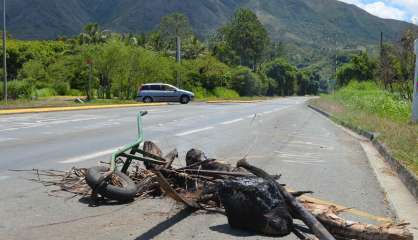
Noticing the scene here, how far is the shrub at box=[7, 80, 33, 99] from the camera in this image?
40250mm

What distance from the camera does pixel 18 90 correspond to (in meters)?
40.6

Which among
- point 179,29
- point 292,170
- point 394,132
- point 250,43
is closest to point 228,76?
point 179,29

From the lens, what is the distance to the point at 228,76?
292 feet

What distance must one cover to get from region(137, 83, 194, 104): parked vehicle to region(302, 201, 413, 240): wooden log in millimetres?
41508

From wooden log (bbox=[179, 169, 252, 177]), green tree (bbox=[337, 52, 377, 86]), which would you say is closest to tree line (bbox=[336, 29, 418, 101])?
wooden log (bbox=[179, 169, 252, 177])

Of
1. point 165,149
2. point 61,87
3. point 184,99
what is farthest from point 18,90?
point 165,149

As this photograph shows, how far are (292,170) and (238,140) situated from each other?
208 inches

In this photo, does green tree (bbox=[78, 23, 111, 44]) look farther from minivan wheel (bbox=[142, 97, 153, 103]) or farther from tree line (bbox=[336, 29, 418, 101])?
tree line (bbox=[336, 29, 418, 101])

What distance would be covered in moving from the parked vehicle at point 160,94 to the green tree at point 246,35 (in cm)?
7106

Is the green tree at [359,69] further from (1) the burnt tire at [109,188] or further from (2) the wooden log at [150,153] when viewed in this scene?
(1) the burnt tire at [109,188]

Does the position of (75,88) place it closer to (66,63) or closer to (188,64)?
(66,63)

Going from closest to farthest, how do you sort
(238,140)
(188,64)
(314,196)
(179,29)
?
(314,196) → (238,140) → (188,64) → (179,29)

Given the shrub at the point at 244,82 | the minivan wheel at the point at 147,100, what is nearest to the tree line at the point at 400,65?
the minivan wheel at the point at 147,100

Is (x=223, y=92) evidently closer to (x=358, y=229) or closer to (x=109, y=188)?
(x=109, y=188)
